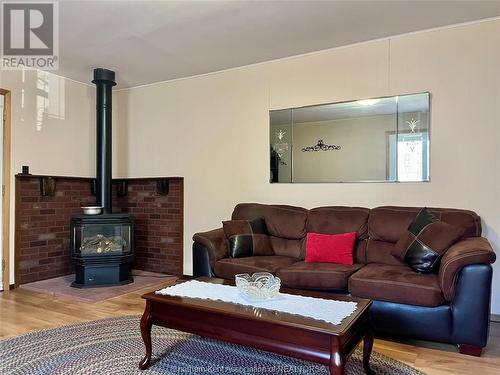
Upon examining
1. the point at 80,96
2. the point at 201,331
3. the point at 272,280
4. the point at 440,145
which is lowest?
the point at 201,331

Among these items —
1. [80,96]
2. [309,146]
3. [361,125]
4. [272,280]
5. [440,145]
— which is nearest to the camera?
[272,280]

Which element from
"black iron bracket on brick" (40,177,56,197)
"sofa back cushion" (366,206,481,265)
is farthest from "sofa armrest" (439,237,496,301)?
"black iron bracket on brick" (40,177,56,197)

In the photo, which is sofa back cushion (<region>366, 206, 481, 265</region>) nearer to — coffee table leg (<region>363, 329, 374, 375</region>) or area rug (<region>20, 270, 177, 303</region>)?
coffee table leg (<region>363, 329, 374, 375</region>)

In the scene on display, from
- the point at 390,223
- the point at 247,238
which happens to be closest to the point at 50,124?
the point at 247,238

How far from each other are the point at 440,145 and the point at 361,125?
71cm

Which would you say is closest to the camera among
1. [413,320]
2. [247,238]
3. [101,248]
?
[413,320]

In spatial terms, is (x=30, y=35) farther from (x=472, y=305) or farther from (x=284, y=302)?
(x=472, y=305)

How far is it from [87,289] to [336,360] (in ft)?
10.2

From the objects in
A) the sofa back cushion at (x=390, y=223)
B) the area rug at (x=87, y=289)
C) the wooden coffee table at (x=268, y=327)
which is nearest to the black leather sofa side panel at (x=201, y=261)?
the area rug at (x=87, y=289)

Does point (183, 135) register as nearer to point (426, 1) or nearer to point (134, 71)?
point (134, 71)

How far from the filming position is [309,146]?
3.81 meters

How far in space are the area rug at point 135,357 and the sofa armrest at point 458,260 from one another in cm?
56

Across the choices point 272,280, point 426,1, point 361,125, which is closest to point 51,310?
point 272,280

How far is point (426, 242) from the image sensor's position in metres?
2.70
